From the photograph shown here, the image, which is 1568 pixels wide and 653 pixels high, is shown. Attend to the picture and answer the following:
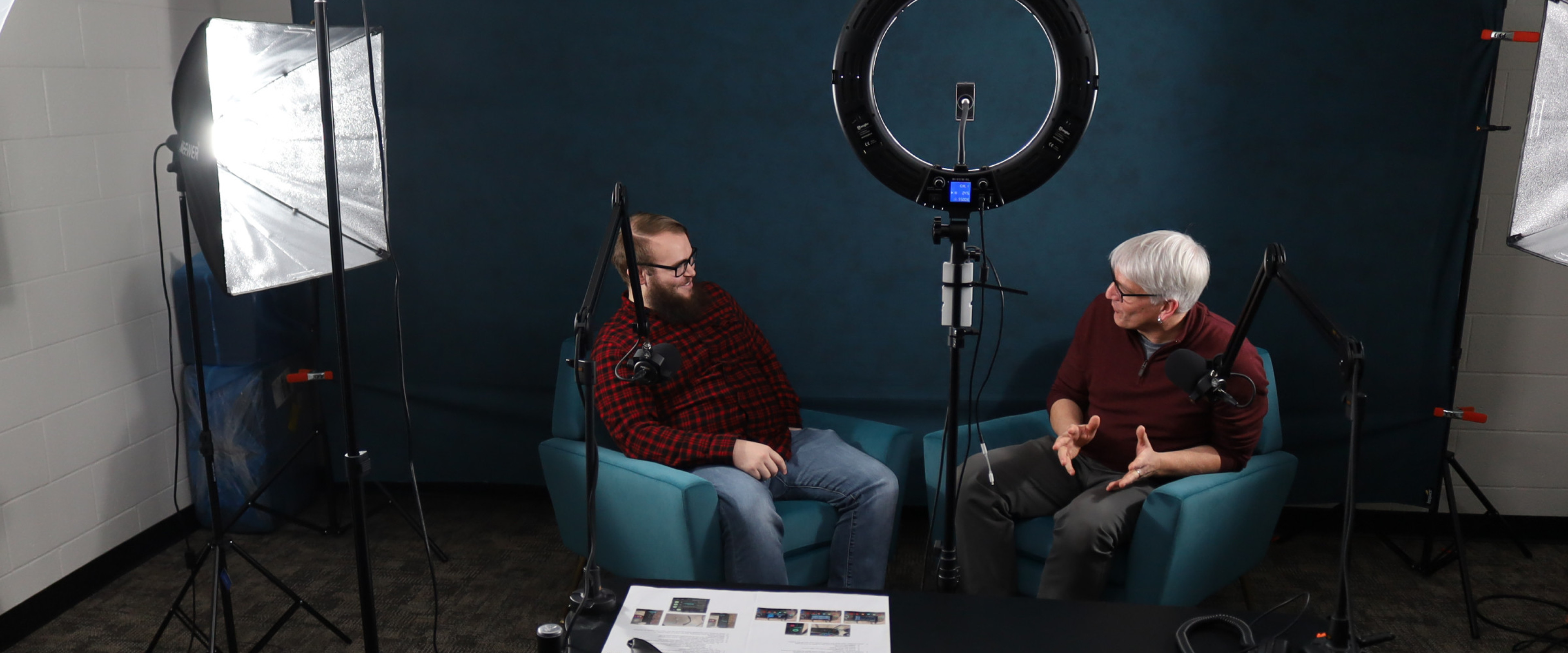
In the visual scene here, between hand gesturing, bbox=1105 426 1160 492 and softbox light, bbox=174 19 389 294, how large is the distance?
1614mm

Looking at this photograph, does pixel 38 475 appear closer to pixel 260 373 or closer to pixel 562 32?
pixel 260 373

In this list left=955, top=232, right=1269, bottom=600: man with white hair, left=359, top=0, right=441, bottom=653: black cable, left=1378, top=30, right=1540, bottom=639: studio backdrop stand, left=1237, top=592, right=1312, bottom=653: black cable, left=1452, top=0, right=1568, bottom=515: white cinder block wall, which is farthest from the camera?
left=1452, top=0, right=1568, bottom=515: white cinder block wall

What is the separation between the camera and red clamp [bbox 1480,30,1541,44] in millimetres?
2510

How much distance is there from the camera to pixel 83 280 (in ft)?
8.77

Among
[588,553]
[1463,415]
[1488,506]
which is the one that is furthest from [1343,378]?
[1488,506]

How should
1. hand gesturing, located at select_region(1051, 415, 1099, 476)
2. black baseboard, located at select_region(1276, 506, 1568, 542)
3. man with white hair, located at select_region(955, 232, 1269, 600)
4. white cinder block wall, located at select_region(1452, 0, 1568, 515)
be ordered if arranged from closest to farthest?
man with white hair, located at select_region(955, 232, 1269, 600) → hand gesturing, located at select_region(1051, 415, 1099, 476) → white cinder block wall, located at select_region(1452, 0, 1568, 515) → black baseboard, located at select_region(1276, 506, 1568, 542)

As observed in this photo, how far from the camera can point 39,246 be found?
8.30ft

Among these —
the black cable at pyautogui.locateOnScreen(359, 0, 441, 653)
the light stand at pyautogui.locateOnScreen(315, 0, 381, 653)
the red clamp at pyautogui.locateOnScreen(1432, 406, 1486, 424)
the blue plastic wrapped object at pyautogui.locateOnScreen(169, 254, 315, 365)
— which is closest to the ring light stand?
the light stand at pyautogui.locateOnScreen(315, 0, 381, 653)

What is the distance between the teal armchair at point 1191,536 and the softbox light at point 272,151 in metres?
1.43

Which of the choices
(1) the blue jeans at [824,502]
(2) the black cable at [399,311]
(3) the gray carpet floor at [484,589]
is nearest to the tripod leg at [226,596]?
(3) the gray carpet floor at [484,589]

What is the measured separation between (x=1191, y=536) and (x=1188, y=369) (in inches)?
31.0

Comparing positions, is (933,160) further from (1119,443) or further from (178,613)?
(178,613)

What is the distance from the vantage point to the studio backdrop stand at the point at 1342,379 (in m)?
1.17

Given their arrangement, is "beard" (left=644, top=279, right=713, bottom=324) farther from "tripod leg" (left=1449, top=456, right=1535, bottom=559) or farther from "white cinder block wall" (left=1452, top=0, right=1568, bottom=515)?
"white cinder block wall" (left=1452, top=0, right=1568, bottom=515)
